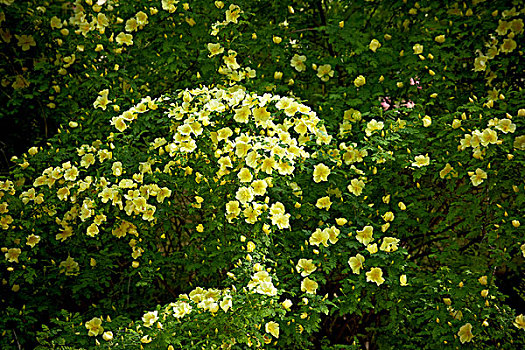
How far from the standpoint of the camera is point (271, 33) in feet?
7.84

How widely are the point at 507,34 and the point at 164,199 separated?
5.16 feet

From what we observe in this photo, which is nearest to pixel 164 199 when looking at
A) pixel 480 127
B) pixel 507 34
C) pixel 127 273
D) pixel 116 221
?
pixel 116 221

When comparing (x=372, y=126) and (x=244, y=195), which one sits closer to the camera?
(x=244, y=195)

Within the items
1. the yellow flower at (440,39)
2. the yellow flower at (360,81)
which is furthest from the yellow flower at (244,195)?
the yellow flower at (440,39)

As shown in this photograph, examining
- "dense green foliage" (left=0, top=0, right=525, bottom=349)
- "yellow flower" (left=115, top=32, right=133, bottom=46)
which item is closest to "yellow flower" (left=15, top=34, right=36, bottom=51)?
"dense green foliage" (left=0, top=0, right=525, bottom=349)

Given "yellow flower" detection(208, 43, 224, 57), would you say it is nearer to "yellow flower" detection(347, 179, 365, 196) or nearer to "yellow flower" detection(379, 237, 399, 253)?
"yellow flower" detection(347, 179, 365, 196)

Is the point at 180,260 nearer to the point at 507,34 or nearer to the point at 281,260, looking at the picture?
the point at 281,260

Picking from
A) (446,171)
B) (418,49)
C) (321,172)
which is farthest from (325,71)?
(446,171)

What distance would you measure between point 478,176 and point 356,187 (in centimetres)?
43

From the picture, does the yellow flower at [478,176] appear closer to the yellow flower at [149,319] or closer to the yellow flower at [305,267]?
the yellow flower at [305,267]

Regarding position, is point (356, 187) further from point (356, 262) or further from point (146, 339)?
point (146, 339)

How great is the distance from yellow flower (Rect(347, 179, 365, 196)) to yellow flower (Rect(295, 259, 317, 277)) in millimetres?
320

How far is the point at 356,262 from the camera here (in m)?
1.87

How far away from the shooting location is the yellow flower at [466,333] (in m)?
1.79
